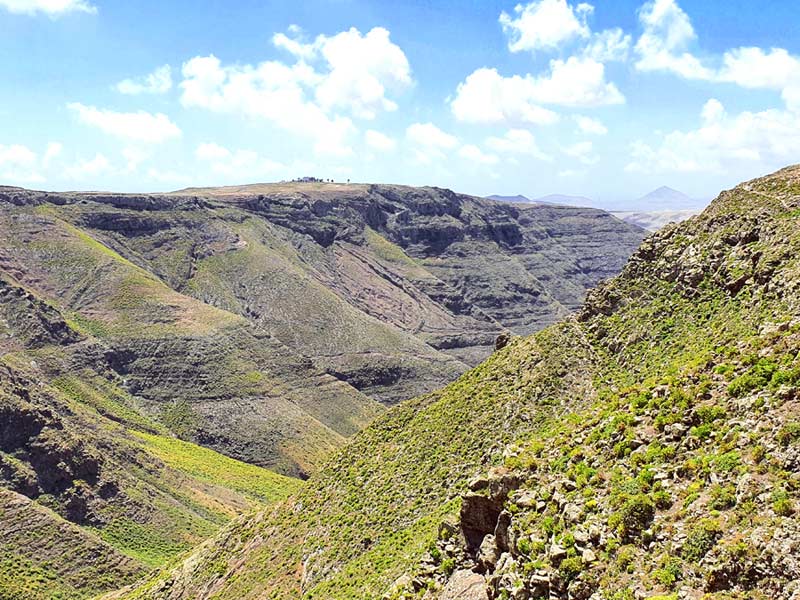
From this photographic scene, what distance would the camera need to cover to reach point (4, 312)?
136 meters

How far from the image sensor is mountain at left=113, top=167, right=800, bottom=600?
17.3m

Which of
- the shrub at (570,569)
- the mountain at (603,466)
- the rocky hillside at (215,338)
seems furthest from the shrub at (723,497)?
the rocky hillside at (215,338)

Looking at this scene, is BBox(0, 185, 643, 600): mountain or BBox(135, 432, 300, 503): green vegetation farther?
BBox(135, 432, 300, 503): green vegetation

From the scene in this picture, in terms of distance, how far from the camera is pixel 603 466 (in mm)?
22344

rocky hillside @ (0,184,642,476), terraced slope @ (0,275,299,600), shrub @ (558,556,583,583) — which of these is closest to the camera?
shrub @ (558,556,583,583)

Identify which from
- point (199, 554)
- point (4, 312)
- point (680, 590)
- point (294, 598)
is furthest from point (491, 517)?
point (4, 312)

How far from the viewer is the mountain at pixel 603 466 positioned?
17328 mm

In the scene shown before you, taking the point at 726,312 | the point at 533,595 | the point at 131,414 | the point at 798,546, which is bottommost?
the point at 131,414

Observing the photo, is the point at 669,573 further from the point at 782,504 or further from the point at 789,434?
the point at 789,434

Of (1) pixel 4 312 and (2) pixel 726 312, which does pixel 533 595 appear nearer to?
(2) pixel 726 312

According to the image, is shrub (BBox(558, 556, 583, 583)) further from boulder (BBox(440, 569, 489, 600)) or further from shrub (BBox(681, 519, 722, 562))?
boulder (BBox(440, 569, 489, 600))

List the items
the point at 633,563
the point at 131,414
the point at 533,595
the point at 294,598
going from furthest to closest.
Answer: the point at 131,414 → the point at 294,598 → the point at 533,595 → the point at 633,563

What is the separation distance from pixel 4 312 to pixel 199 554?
344ft

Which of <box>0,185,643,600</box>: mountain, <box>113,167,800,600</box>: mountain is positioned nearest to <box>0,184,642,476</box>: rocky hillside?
<box>0,185,643,600</box>: mountain
